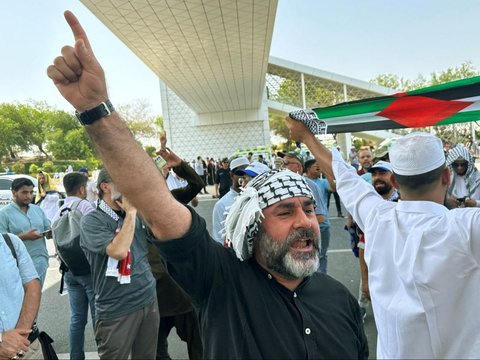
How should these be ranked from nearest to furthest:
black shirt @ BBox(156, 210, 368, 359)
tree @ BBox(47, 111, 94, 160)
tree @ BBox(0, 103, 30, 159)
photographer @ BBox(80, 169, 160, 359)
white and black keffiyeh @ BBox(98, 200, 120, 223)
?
black shirt @ BBox(156, 210, 368, 359) < photographer @ BBox(80, 169, 160, 359) < white and black keffiyeh @ BBox(98, 200, 120, 223) < tree @ BBox(47, 111, 94, 160) < tree @ BBox(0, 103, 30, 159)

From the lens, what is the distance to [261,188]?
1.73m

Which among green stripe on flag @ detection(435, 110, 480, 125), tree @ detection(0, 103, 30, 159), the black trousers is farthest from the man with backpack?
tree @ detection(0, 103, 30, 159)

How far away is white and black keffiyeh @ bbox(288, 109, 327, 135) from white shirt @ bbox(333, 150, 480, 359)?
903mm

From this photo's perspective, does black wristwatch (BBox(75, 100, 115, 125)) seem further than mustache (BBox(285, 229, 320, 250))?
No

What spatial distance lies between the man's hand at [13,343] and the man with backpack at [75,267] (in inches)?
45.8

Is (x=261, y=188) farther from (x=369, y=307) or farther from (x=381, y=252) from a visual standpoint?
(x=369, y=307)

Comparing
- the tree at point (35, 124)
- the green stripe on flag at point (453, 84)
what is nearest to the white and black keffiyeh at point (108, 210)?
the green stripe on flag at point (453, 84)

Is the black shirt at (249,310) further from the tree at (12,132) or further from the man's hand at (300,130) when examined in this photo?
the tree at (12,132)

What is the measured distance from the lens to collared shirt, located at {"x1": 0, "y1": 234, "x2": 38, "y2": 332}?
2.24 meters

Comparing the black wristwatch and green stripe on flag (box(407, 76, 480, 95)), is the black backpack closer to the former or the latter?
the black wristwatch

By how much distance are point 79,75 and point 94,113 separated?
137mm

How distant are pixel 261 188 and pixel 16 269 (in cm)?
181

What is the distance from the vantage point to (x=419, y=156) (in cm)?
187

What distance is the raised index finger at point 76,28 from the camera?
1.18m
